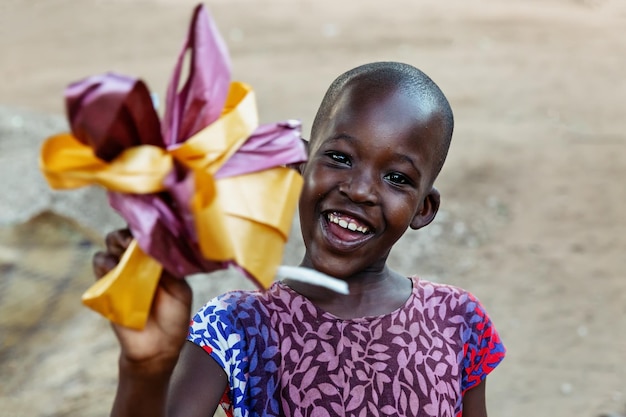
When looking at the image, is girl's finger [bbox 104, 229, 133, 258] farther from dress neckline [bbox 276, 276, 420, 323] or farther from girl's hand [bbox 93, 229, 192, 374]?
dress neckline [bbox 276, 276, 420, 323]

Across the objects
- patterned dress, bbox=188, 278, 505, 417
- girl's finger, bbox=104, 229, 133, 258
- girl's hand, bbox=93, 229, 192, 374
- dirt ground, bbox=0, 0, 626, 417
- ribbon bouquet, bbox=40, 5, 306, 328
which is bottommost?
dirt ground, bbox=0, 0, 626, 417

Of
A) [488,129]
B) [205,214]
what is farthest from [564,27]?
[205,214]

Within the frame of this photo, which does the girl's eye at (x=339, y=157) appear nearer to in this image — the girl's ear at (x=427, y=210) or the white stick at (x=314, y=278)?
the girl's ear at (x=427, y=210)

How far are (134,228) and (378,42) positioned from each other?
7950 millimetres

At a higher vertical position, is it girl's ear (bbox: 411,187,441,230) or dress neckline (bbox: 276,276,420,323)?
girl's ear (bbox: 411,187,441,230)

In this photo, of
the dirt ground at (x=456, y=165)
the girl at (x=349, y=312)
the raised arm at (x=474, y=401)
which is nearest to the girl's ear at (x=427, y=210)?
the girl at (x=349, y=312)

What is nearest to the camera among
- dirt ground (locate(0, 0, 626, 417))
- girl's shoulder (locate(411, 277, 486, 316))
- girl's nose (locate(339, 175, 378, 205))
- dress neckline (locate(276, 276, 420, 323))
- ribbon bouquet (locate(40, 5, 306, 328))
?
ribbon bouquet (locate(40, 5, 306, 328))

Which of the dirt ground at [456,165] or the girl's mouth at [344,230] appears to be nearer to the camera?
the girl's mouth at [344,230]

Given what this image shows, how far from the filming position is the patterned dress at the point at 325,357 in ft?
5.42

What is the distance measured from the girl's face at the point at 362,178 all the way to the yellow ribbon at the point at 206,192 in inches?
17.8

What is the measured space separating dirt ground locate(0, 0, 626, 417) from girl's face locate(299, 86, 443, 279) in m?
1.92

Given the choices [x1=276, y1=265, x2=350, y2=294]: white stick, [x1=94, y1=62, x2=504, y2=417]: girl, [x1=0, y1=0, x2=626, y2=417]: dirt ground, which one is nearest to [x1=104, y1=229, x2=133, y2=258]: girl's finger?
[x1=276, y1=265, x2=350, y2=294]: white stick

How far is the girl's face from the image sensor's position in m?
1.65

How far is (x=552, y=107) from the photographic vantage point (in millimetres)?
7328
